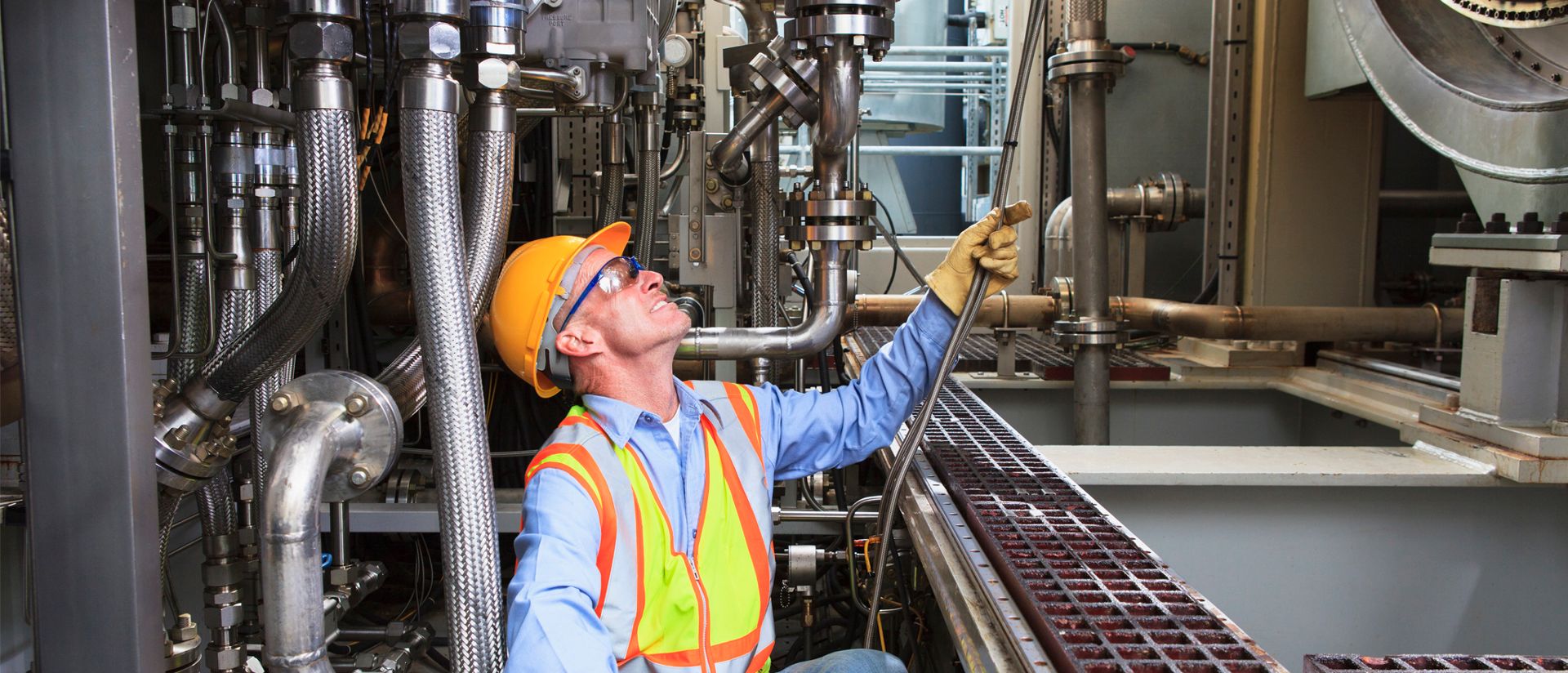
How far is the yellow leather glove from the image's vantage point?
1.80 metres

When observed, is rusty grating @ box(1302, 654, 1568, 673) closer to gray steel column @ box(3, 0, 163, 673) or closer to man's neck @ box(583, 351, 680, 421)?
man's neck @ box(583, 351, 680, 421)

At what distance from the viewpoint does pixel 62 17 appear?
3.58 feet

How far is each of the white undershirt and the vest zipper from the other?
0.53 ft

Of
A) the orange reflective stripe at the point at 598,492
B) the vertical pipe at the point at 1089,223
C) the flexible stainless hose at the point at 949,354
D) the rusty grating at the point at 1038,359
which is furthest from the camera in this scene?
the rusty grating at the point at 1038,359

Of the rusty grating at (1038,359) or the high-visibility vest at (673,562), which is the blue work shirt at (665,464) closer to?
the high-visibility vest at (673,562)

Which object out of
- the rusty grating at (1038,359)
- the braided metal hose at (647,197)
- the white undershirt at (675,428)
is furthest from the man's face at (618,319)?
the rusty grating at (1038,359)

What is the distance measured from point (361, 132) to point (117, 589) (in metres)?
1.04

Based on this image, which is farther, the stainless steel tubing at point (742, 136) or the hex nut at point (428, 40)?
the stainless steel tubing at point (742, 136)

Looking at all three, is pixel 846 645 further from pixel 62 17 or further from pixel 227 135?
pixel 62 17

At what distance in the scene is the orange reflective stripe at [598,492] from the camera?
1.34 m

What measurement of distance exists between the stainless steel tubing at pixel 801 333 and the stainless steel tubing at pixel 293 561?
1.23 meters

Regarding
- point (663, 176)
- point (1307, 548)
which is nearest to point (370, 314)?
point (663, 176)

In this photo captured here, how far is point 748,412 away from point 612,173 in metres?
1.48

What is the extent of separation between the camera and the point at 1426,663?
109cm
